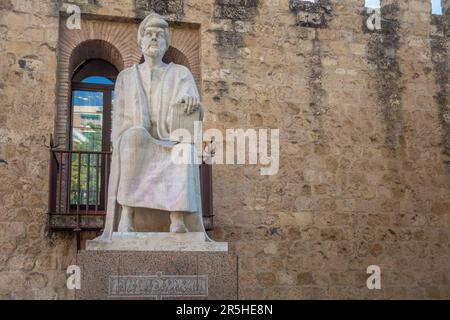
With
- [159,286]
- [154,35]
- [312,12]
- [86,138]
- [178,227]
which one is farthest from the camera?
[312,12]

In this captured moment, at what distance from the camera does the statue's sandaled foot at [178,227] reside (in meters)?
5.02

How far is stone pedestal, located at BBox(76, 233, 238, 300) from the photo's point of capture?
Result: 4.75 metres

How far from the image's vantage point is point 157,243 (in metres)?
4.93

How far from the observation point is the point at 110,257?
4.79 metres

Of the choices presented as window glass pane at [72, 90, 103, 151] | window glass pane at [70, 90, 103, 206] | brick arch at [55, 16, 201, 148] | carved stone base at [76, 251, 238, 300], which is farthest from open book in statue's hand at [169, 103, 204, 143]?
window glass pane at [72, 90, 103, 151]

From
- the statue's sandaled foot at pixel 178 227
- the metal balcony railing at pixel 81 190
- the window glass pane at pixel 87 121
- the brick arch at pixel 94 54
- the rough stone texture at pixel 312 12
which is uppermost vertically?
the rough stone texture at pixel 312 12

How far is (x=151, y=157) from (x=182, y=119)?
15.7 inches

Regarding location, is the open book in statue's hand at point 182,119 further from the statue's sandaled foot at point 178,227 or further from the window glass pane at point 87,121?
the window glass pane at point 87,121

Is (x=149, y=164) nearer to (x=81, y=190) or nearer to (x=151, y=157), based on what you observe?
(x=151, y=157)

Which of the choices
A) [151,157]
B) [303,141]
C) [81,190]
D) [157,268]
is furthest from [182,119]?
[303,141]

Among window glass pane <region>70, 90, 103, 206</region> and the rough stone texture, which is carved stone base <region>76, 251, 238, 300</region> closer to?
window glass pane <region>70, 90, 103, 206</region>

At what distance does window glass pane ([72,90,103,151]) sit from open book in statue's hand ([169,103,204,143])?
3679 mm

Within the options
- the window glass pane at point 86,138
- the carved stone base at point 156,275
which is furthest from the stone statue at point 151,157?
the window glass pane at point 86,138

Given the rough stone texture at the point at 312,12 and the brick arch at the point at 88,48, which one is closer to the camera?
the brick arch at the point at 88,48
